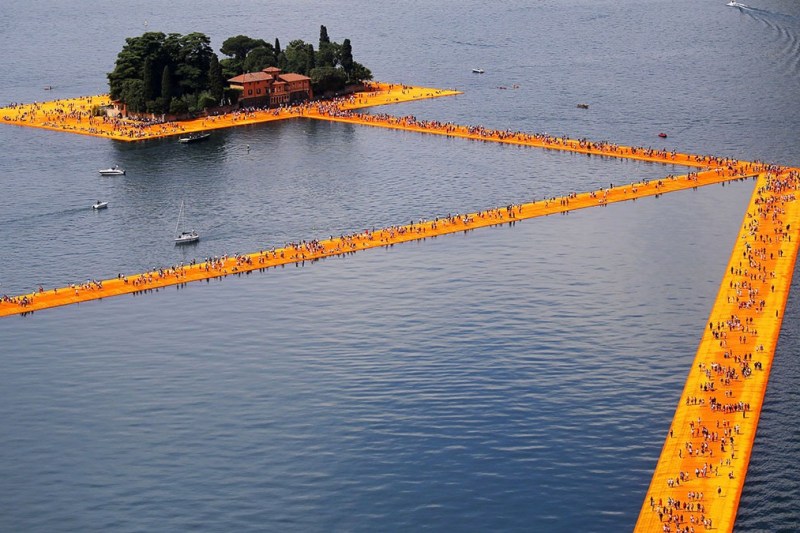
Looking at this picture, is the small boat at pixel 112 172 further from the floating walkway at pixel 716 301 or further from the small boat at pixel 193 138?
the floating walkway at pixel 716 301

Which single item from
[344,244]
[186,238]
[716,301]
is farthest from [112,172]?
[716,301]

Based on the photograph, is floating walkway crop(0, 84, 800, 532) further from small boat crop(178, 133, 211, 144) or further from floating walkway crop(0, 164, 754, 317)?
small boat crop(178, 133, 211, 144)

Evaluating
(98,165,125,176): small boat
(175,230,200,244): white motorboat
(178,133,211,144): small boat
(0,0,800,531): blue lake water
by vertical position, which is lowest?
(0,0,800,531): blue lake water

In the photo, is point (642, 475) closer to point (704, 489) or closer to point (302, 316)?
point (704, 489)

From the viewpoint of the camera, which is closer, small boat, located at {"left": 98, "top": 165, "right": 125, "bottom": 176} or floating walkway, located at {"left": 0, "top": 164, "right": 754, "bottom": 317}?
floating walkway, located at {"left": 0, "top": 164, "right": 754, "bottom": 317}

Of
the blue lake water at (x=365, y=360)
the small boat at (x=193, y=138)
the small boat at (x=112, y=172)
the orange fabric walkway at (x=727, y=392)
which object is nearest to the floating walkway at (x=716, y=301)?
the orange fabric walkway at (x=727, y=392)

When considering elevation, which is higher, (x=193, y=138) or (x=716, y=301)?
(x=193, y=138)

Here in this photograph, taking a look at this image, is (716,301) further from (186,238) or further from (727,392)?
(186,238)

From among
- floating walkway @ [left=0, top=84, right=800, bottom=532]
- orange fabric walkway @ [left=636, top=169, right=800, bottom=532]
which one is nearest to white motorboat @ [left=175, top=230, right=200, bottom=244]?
floating walkway @ [left=0, top=84, right=800, bottom=532]
